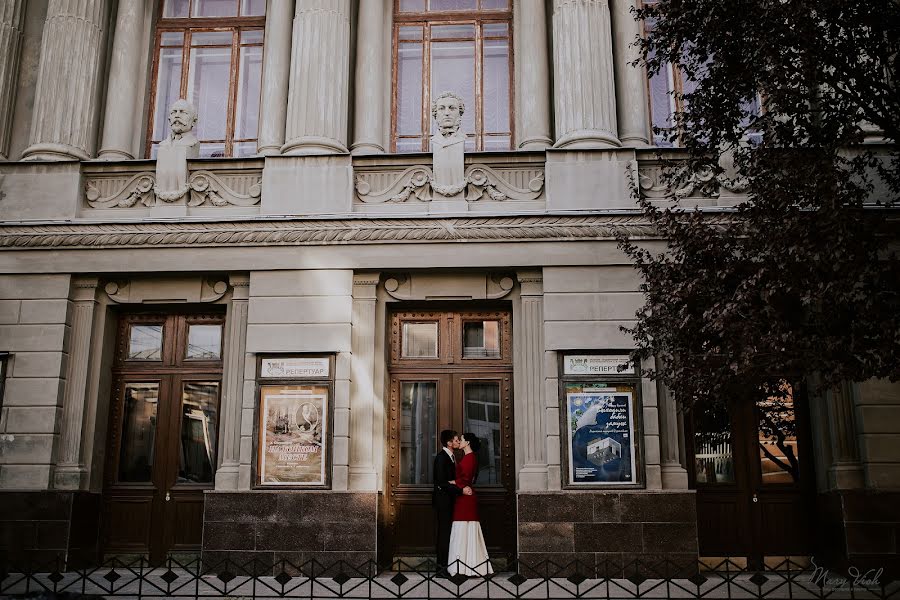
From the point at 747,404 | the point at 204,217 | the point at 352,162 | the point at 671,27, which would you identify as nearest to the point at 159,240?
the point at 204,217

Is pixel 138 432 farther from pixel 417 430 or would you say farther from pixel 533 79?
pixel 533 79

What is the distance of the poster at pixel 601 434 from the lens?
12.6 m

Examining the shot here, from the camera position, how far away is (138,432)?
14266mm

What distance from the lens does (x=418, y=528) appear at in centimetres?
1356

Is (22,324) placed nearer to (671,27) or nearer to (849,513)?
(671,27)

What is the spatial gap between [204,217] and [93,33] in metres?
4.22

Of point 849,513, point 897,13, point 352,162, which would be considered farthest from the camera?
point 352,162

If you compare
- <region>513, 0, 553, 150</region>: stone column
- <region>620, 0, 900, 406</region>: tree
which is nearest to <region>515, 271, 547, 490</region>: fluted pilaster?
<region>513, 0, 553, 150</region>: stone column

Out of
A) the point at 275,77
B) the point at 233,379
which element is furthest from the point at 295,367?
the point at 275,77

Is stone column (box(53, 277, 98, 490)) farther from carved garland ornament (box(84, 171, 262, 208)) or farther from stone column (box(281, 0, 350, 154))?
stone column (box(281, 0, 350, 154))

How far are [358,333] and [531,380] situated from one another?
2873 millimetres

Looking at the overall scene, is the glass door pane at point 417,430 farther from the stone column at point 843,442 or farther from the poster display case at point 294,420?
the stone column at point 843,442

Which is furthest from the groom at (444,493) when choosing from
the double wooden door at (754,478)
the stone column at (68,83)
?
the stone column at (68,83)

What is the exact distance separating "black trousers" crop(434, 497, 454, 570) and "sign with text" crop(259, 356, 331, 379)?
2.66m
